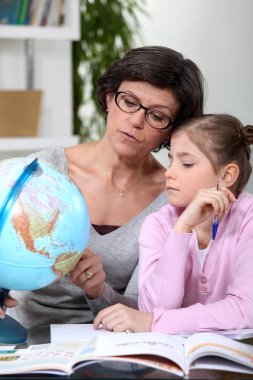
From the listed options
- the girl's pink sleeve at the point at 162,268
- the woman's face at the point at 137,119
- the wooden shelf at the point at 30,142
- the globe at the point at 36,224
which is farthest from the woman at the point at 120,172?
the wooden shelf at the point at 30,142

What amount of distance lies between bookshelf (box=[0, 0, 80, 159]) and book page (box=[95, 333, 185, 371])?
7.57 feet

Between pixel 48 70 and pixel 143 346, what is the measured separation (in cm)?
289

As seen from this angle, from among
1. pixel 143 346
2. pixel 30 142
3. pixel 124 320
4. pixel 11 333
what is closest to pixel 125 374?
pixel 143 346

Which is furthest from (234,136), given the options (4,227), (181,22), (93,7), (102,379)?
(181,22)

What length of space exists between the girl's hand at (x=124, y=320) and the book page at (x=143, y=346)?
156 mm

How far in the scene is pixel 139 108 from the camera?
2.03 metres

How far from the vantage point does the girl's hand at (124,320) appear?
1638 millimetres

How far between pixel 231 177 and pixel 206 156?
0.09 meters

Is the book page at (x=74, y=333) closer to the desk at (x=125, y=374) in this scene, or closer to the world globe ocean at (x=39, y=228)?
the world globe ocean at (x=39, y=228)

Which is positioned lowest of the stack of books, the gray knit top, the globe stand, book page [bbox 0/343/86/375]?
the gray knit top

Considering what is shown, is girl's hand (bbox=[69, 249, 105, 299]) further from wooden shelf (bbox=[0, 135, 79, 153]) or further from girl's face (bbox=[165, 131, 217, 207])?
wooden shelf (bbox=[0, 135, 79, 153])

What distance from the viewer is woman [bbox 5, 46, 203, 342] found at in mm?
2016

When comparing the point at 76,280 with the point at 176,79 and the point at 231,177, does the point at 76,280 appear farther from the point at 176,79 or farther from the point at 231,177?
the point at 176,79

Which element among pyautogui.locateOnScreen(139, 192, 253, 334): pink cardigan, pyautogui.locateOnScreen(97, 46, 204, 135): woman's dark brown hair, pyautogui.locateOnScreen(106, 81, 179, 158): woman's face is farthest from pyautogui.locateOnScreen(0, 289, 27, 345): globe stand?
pyautogui.locateOnScreen(97, 46, 204, 135): woman's dark brown hair
